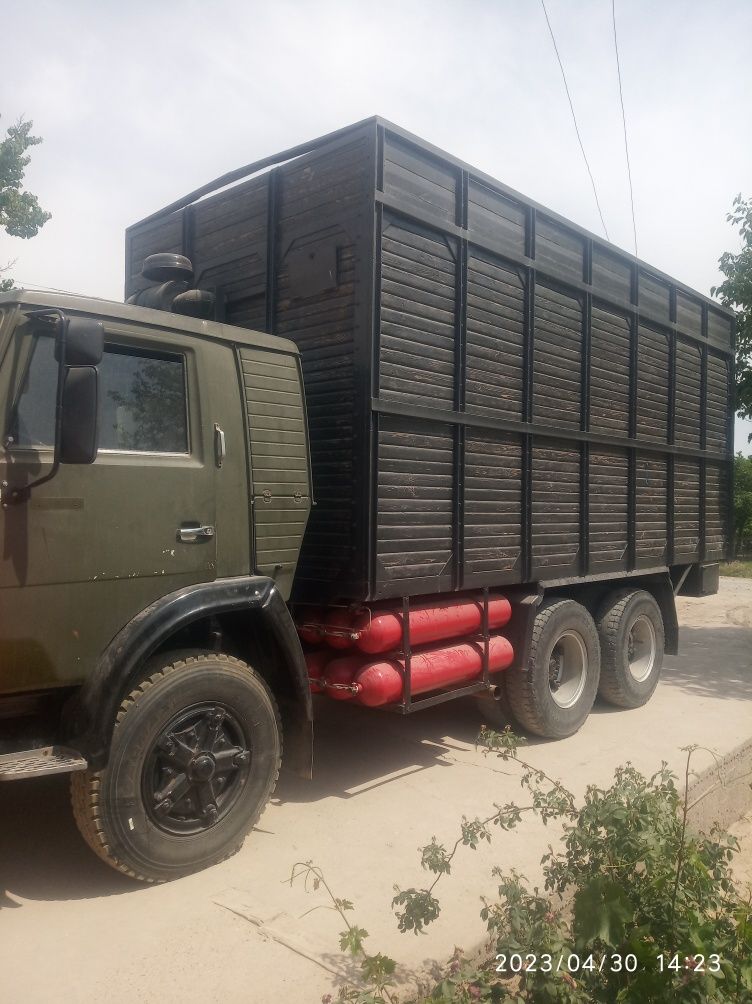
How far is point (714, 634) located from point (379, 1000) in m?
9.46

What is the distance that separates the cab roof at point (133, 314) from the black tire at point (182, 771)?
1481mm

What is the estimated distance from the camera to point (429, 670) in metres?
4.63

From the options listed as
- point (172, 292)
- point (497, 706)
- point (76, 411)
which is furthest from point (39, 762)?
point (497, 706)

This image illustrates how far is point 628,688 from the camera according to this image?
6.50 m

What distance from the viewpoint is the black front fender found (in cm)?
312

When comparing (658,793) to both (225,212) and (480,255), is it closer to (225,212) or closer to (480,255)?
(480,255)

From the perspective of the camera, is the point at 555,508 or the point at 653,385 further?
the point at 653,385

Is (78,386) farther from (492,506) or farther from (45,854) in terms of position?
(492,506)

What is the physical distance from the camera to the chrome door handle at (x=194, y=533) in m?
3.50

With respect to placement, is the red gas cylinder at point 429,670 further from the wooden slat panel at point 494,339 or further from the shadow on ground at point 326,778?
the wooden slat panel at point 494,339

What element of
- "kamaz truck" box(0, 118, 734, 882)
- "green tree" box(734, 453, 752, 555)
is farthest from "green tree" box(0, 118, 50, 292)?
"green tree" box(734, 453, 752, 555)

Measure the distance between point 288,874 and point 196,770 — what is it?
2.01 feet

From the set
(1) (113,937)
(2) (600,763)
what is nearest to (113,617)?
(1) (113,937)

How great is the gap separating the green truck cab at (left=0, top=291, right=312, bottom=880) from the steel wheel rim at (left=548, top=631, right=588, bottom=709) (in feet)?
8.77
